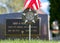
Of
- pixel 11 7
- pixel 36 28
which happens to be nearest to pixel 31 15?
pixel 36 28

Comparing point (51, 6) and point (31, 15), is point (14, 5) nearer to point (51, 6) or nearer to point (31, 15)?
point (51, 6)

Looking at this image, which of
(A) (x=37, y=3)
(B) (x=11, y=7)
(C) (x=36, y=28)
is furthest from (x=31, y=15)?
(B) (x=11, y=7)

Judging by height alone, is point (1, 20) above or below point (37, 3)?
below

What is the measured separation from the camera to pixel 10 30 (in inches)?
527

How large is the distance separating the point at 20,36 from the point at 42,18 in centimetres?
145

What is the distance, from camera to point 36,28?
13.3 m

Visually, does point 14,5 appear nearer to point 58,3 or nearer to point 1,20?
point 58,3

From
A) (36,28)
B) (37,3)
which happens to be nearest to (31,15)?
(37,3)

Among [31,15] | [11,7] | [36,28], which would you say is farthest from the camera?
[11,7]

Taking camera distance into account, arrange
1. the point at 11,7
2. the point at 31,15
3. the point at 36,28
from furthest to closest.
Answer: the point at 11,7
the point at 36,28
the point at 31,15

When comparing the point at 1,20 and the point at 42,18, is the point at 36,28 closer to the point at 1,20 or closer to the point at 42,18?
the point at 42,18

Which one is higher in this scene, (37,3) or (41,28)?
(37,3)

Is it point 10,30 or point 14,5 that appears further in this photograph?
point 14,5

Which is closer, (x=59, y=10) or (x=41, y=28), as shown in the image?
(x=41, y=28)
